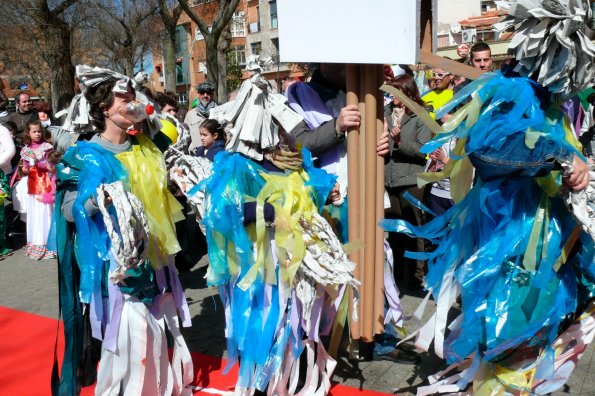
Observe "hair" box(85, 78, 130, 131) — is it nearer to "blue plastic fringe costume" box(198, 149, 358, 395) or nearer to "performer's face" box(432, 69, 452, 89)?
"blue plastic fringe costume" box(198, 149, 358, 395)

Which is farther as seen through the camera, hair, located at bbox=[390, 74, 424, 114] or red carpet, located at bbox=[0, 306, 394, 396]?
hair, located at bbox=[390, 74, 424, 114]

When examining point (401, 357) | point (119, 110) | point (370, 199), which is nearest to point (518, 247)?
point (370, 199)

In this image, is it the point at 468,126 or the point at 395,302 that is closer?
the point at 468,126

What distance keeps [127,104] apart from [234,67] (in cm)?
3688

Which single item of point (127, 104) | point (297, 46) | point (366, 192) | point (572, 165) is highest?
point (297, 46)

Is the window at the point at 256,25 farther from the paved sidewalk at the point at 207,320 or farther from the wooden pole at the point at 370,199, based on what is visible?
the wooden pole at the point at 370,199

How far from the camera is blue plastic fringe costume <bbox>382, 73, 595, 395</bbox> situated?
7.36ft

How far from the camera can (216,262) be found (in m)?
3.05

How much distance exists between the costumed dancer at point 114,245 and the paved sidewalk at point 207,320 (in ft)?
3.48

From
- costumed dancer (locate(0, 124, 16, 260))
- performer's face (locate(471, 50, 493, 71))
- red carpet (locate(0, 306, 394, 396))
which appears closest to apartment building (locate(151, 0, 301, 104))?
costumed dancer (locate(0, 124, 16, 260))

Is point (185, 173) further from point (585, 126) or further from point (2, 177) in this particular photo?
point (2, 177)

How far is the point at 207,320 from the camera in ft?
15.9

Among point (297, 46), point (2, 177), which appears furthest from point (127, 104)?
point (2, 177)

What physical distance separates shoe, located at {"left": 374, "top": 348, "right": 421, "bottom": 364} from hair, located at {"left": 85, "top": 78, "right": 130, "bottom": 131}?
2.20m
